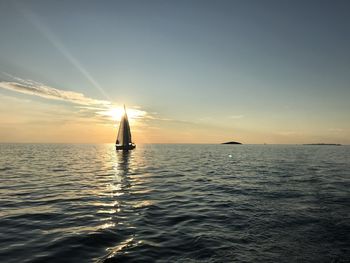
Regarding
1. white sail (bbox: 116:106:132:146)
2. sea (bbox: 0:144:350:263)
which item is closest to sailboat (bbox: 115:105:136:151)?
white sail (bbox: 116:106:132:146)

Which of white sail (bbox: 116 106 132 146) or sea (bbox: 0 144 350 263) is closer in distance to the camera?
sea (bbox: 0 144 350 263)

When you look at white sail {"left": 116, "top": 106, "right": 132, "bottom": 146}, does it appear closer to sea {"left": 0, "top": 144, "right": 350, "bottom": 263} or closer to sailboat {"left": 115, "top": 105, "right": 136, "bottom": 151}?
sailboat {"left": 115, "top": 105, "right": 136, "bottom": 151}

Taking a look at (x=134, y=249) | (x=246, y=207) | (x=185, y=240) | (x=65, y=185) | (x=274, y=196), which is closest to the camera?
(x=134, y=249)

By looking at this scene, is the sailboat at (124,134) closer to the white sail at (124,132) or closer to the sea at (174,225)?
the white sail at (124,132)

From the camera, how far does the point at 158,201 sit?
20016 mm

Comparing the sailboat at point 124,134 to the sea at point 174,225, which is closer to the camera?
the sea at point 174,225

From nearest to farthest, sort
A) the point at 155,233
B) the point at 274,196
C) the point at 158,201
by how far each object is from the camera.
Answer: the point at 155,233
the point at 158,201
the point at 274,196

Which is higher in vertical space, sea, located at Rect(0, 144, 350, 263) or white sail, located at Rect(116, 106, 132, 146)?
white sail, located at Rect(116, 106, 132, 146)

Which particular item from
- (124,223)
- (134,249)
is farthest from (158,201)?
(134,249)

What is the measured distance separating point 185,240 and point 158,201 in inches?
328

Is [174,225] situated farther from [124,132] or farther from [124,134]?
[124,134]

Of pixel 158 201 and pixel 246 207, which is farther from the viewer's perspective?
pixel 158 201

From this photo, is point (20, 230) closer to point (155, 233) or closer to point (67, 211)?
point (67, 211)

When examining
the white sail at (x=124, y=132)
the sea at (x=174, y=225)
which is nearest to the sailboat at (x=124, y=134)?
the white sail at (x=124, y=132)
